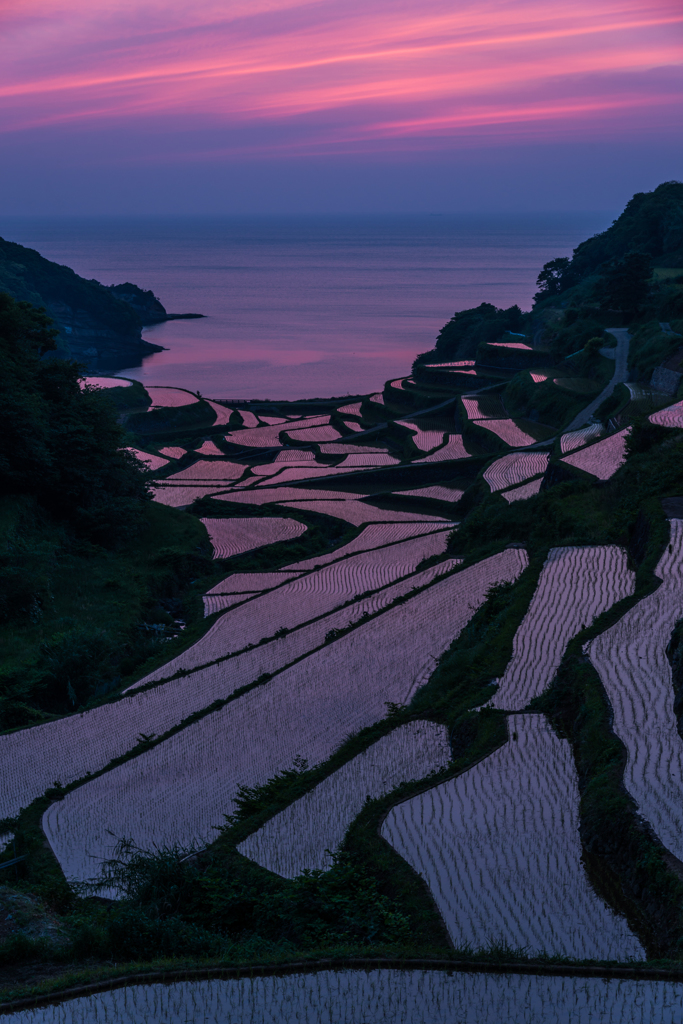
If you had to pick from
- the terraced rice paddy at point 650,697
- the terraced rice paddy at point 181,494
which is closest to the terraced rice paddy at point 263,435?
the terraced rice paddy at point 181,494

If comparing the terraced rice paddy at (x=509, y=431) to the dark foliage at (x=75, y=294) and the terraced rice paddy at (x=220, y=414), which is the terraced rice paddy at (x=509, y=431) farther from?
the dark foliage at (x=75, y=294)

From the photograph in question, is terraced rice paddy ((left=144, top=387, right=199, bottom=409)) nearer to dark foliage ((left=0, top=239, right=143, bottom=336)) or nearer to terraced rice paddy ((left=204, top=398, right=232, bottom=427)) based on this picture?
terraced rice paddy ((left=204, top=398, right=232, bottom=427))

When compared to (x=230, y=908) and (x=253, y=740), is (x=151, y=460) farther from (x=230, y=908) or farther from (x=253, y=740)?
(x=230, y=908)

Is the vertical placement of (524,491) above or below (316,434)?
below

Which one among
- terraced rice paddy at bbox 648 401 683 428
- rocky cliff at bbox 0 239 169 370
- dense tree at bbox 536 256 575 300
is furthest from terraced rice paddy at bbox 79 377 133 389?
terraced rice paddy at bbox 648 401 683 428

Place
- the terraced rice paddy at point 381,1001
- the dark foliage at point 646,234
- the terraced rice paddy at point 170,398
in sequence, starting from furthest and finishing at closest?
the dark foliage at point 646,234 → the terraced rice paddy at point 170,398 → the terraced rice paddy at point 381,1001

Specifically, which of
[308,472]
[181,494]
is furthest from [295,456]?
[181,494]
